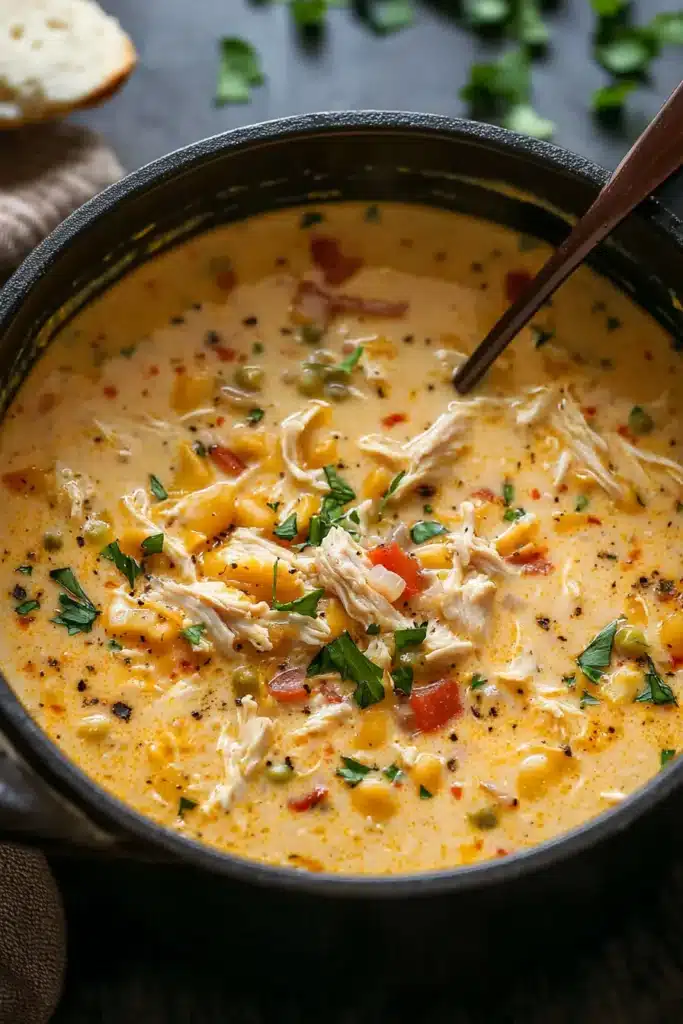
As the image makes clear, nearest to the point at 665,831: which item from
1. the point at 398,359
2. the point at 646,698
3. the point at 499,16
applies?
the point at 646,698

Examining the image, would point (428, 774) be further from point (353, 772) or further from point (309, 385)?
point (309, 385)

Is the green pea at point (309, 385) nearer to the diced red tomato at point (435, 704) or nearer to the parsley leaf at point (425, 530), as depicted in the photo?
the parsley leaf at point (425, 530)

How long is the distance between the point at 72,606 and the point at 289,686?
472 mm

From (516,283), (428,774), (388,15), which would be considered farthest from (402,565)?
(388,15)

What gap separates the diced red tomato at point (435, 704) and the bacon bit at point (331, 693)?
0.47ft

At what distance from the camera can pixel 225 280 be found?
2.92 metres

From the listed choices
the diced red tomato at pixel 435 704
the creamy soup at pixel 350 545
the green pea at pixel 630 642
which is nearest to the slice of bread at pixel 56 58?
the creamy soup at pixel 350 545

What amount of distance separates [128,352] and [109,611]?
0.62 meters

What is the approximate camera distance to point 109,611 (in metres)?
2.55

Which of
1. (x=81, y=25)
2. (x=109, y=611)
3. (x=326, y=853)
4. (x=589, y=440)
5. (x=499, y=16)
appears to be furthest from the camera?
(x=499, y=16)

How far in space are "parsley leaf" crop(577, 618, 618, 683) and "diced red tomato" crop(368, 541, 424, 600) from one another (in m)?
0.35

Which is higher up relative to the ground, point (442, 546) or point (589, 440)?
point (589, 440)

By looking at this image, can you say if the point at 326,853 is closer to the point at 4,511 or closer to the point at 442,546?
the point at 442,546

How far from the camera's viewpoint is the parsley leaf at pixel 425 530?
2.62 m
